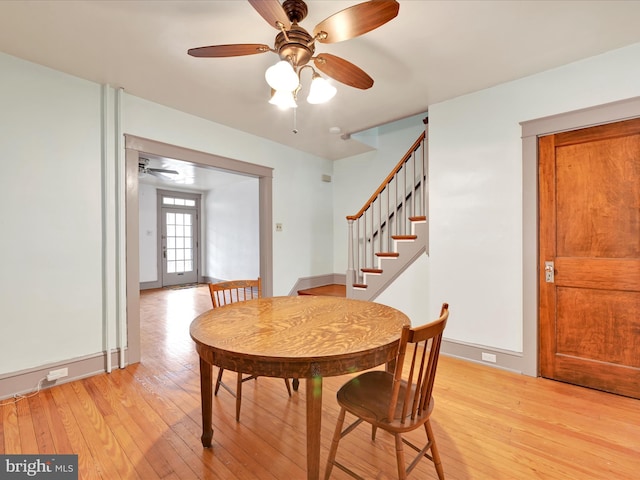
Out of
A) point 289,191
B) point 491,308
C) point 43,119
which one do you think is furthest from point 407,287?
point 43,119

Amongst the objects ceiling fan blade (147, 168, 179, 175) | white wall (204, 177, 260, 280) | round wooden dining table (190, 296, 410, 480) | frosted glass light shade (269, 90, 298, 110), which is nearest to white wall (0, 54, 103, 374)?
round wooden dining table (190, 296, 410, 480)

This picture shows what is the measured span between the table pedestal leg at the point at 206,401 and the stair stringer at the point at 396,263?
2.42 metres

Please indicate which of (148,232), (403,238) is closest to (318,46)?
(403,238)

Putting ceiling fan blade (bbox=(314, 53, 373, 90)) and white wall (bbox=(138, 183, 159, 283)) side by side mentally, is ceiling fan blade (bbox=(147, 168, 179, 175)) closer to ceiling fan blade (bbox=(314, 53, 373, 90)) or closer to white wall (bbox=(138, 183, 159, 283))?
white wall (bbox=(138, 183, 159, 283))

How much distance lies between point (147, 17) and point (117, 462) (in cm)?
266

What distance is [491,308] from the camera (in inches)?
112

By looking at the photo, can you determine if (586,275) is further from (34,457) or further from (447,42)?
(34,457)

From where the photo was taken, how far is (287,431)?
1.90 m

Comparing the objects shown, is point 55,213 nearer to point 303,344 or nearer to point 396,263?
point 303,344

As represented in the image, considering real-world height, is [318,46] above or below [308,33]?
above

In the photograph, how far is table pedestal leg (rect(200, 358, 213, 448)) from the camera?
1.66m

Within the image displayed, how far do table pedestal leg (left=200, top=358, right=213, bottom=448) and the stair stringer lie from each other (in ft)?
7.93

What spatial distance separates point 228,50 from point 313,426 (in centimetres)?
198

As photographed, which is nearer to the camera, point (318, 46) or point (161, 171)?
point (318, 46)
